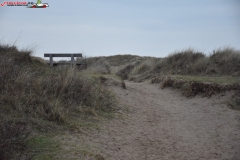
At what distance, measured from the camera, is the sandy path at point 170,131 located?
5.96 m

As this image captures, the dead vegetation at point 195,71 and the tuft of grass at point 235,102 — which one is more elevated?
the dead vegetation at point 195,71

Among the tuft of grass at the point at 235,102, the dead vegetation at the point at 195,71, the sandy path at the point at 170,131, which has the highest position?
the dead vegetation at the point at 195,71

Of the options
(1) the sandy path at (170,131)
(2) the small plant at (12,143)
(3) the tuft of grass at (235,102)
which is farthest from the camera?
(3) the tuft of grass at (235,102)

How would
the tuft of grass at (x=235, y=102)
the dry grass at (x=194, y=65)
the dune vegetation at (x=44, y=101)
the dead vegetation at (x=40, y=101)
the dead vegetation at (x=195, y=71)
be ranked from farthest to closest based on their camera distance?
the dry grass at (x=194, y=65), the dead vegetation at (x=195, y=71), the tuft of grass at (x=235, y=102), the dead vegetation at (x=40, y=101), the dune vegetation at (x=44, y=101)

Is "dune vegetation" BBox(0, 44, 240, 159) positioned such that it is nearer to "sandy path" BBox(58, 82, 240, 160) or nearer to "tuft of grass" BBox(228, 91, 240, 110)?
"tuft of grass" BBox(228, 91, 240, 110)

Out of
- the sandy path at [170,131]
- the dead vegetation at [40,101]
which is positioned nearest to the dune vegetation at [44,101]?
the dead vegetation at [40,101]

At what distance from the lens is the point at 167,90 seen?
1395 cm

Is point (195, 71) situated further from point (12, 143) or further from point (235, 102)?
point (12, 143)

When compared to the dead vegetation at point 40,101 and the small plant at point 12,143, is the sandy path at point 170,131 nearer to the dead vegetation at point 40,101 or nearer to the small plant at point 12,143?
the dead vegetation at point 40,101

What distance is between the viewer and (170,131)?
25.5ft

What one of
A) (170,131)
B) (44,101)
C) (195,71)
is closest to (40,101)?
(44,101)

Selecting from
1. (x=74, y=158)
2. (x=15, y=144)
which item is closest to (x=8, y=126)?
(x=15, y=144)

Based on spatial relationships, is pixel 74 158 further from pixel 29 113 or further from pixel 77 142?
pixel 29 113

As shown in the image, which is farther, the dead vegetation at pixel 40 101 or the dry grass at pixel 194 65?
the dry grass at pixel 194 65
